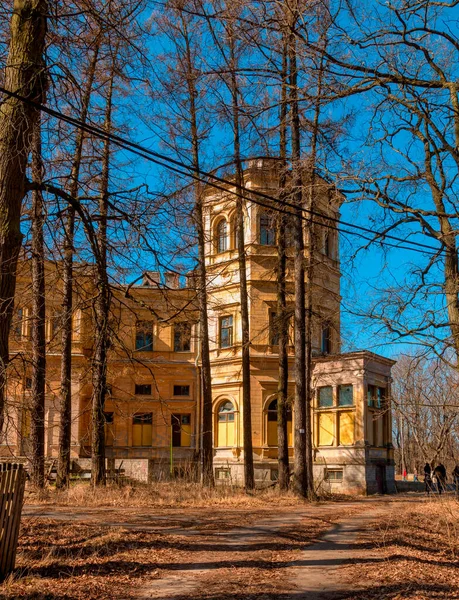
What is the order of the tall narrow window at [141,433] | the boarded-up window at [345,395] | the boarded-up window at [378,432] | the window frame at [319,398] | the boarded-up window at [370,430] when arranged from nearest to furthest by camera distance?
the boarded-up window at [370,430] < the boarded-up window at [345,395] < the window frame at [319,398] < the boarded-up window at [378,432] < the tall narrow window at [141,433]

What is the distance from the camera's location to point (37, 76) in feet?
29.9

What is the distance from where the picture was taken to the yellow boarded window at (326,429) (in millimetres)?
32500

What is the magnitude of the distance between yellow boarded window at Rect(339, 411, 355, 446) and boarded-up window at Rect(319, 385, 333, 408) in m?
0.89

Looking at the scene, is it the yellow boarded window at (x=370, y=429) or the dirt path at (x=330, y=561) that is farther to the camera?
the yellow boarded window at (x=370, y=429)

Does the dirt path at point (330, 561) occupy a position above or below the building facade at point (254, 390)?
below

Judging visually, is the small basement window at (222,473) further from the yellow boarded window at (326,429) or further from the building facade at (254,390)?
the yellow boarded window at (326,429)

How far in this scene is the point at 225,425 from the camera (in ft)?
117

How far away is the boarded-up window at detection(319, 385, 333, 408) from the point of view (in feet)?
108

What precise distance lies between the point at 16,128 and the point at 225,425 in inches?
1118

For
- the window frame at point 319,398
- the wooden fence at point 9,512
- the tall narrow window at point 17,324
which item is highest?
the tall narrow window at point 17,324

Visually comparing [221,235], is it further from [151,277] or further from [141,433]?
[151,277]

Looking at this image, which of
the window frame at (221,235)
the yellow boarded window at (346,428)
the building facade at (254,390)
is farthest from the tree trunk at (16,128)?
the window frame at (221,235)

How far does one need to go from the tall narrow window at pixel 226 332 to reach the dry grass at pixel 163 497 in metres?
13.2

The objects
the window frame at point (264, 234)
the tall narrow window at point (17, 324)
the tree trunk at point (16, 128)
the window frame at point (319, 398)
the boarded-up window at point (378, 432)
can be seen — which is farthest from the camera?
the window frame at point (264, 234)
